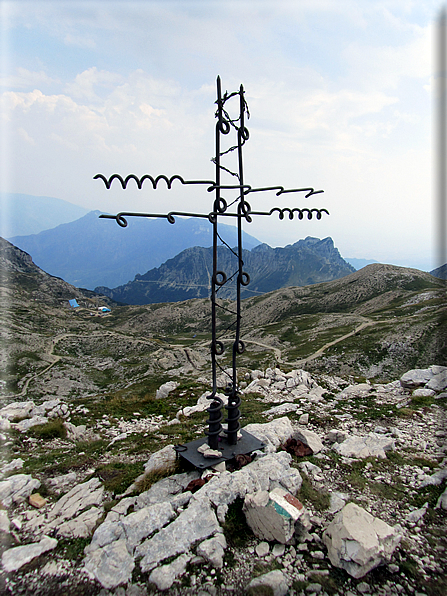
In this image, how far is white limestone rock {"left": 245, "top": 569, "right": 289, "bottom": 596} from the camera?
161 inches

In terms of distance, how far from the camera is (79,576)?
4.33 meters

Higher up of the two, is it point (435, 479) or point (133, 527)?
point (435, 479)

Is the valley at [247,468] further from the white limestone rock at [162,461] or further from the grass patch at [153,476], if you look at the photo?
the white limestone rock at [162,461]

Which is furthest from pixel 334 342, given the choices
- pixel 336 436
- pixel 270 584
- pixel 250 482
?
pixel 270 584

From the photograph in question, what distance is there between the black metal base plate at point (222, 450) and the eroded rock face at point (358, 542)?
8.81 ft

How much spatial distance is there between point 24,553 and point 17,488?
2.18 m

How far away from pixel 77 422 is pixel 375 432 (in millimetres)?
11495

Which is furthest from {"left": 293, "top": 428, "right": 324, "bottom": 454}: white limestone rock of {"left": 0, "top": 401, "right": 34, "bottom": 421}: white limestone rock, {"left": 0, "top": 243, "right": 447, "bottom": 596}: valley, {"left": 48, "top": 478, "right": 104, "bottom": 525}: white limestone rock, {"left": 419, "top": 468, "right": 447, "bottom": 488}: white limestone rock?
{"left": 0, "top": 401, "right": 34, "bottom": 421}: white limestone rock

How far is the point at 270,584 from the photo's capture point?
4.16m

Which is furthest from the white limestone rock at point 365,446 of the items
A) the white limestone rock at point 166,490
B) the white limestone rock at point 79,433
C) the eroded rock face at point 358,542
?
the white limestone rock at point 79,433

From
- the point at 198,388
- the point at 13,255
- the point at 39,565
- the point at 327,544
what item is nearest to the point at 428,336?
the point at 198,388

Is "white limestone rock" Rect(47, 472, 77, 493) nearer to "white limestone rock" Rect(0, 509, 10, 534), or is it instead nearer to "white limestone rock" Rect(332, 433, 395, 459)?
"white limestone rock" Rect(0, 509, 10, 534)

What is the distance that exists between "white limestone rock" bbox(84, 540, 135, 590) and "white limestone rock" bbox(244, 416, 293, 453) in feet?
13.3

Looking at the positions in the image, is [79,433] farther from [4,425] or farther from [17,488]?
[17,488]
